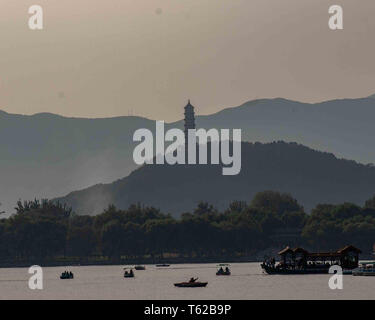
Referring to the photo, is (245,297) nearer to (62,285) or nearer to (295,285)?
(295,285)
